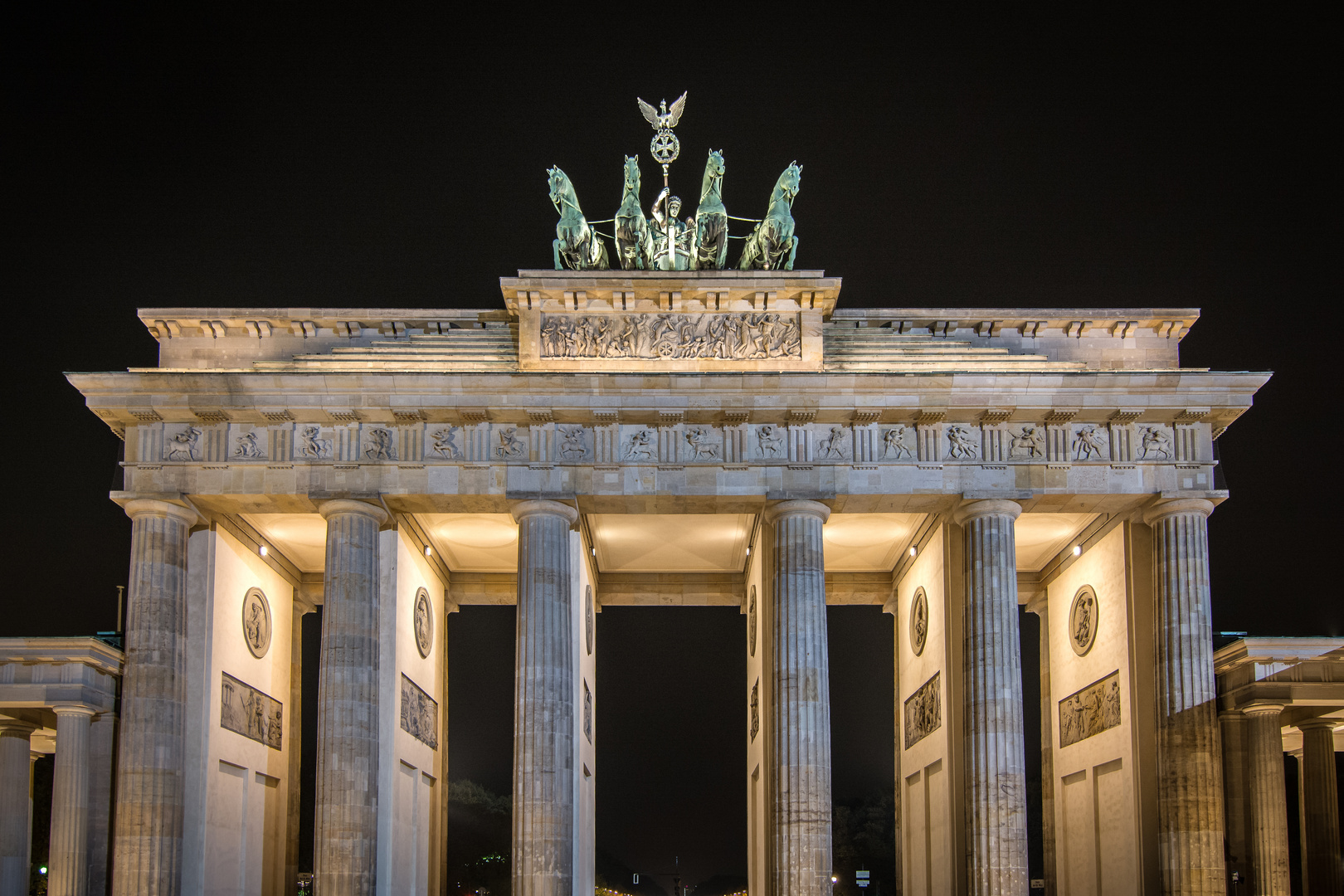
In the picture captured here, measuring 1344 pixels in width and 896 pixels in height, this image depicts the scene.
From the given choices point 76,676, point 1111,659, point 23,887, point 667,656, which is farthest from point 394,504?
point 667,656

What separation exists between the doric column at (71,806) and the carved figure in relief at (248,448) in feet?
21.1

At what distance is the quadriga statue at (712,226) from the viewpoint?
3195cm

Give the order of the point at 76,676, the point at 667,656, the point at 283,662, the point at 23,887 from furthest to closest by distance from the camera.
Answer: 1. the point at 667,656
2. the point at 283,662
3. the point at 23,887
4. the point at 76,676

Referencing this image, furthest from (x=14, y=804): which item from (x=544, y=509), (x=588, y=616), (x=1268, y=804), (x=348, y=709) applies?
(x=1268, y=804)

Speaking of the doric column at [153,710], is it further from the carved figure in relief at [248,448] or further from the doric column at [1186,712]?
the doric column at [1186,712]

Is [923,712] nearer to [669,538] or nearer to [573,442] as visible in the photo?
[669,538]

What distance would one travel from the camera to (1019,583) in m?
39.5

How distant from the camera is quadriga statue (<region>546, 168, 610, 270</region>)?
32.0m

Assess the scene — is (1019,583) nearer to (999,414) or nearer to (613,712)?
(999,414)

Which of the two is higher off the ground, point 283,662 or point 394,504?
point 394,504

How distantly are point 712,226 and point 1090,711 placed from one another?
15689 mm

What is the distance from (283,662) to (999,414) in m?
20.3

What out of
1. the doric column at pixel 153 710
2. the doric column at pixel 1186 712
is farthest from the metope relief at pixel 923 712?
the doric column at pixel 153 710

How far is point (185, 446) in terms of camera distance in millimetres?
29562
